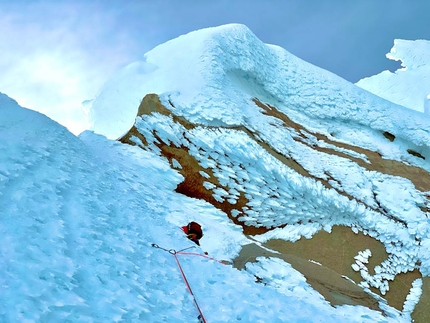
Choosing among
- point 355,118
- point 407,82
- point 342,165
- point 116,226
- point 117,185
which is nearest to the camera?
point 116,226

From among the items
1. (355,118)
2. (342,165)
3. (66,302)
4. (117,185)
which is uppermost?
(355,118)

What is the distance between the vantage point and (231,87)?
60.6 feet

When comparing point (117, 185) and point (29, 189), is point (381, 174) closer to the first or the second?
point (117, 185)

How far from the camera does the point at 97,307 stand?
420cm

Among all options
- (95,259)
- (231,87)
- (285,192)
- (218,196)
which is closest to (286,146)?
(285,192)

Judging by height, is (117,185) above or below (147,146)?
below

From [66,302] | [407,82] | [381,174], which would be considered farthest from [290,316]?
[407,82]

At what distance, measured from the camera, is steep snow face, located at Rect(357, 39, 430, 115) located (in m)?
38.4

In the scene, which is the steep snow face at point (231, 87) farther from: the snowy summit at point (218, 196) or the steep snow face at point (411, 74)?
the steep snow face at point (411, 74)

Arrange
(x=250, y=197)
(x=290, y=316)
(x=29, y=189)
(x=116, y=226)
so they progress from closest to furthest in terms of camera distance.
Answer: (x=290, y=316), (x=29, y=189), (x=116, y=226), (x=250, y=197)

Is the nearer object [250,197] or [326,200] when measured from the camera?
[250,197]

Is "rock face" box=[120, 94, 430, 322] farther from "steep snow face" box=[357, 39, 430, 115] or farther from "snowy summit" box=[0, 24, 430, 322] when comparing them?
"steep snow face" box=[357, 39, 430, 115]

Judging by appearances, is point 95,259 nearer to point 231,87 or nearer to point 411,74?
point 231,87

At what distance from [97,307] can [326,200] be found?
12344mm
